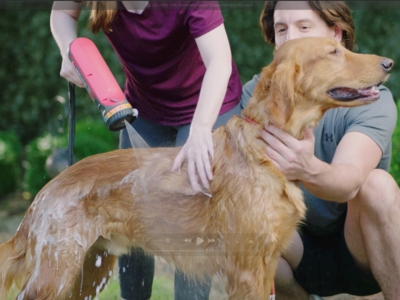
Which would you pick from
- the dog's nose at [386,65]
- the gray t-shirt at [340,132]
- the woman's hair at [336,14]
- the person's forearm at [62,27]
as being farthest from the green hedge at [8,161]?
the dog's nose at [386,65]

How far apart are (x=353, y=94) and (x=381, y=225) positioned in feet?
2.28

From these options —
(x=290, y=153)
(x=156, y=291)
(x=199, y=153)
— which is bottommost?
(x=156, y=291)

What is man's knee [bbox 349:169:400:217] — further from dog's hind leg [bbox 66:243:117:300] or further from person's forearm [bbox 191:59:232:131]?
dog's hind leg [bbox 66:243:117:300]

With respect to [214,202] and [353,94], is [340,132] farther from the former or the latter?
[214,202]

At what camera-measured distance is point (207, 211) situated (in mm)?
2012

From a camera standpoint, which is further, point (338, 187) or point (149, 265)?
point (149, 265)

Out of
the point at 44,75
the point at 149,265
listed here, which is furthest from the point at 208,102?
the point at 44,75

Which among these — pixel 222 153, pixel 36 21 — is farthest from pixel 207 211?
pixel 36 21

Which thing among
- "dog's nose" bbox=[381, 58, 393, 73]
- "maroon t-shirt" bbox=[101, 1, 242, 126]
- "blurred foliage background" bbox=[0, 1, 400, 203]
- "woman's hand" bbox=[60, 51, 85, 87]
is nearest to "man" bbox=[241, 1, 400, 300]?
"dog's nose" bbox=[381, 58, 393, 73]

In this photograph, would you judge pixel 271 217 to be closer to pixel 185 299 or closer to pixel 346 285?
pixel 185 299

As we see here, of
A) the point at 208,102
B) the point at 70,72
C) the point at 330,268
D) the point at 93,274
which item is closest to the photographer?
the point at 208,102

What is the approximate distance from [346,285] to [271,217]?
91 centimetres

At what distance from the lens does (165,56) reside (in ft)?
7.09

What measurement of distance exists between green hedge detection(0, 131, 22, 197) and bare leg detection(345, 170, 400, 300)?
4208mm
